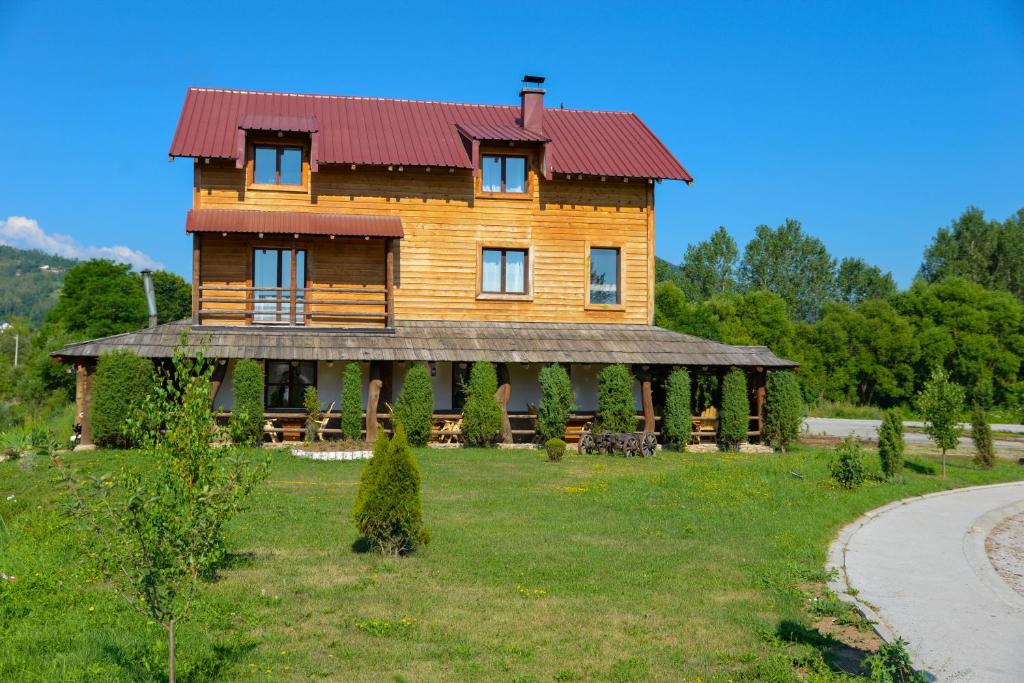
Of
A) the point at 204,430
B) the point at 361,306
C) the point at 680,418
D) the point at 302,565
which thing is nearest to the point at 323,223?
the point at 361,306

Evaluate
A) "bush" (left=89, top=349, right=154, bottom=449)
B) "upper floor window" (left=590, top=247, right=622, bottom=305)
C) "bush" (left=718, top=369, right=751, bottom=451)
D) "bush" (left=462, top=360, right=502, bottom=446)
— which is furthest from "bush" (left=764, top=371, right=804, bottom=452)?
"bush" (left=89, top=349, right=154, bottom=449)

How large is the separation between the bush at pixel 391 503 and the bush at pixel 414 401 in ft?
37.2

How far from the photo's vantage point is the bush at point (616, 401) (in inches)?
934

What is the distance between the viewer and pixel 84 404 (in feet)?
71.4

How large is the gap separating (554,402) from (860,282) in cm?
6917

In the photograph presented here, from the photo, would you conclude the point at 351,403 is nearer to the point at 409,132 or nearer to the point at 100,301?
the point at 409,132

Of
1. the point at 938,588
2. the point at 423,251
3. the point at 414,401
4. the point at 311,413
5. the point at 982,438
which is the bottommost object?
the point at 938,588

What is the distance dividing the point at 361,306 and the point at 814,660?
63.1 ft

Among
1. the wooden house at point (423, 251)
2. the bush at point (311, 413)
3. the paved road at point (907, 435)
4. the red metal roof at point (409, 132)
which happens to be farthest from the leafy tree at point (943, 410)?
the bush at point (311, 413)

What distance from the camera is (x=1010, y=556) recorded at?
12.7m

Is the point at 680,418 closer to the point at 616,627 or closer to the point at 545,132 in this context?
the point at 545,132

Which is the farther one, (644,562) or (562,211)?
(562,211)

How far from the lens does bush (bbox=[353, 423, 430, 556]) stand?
11.0m

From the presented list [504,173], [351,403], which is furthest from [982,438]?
[351,403]
